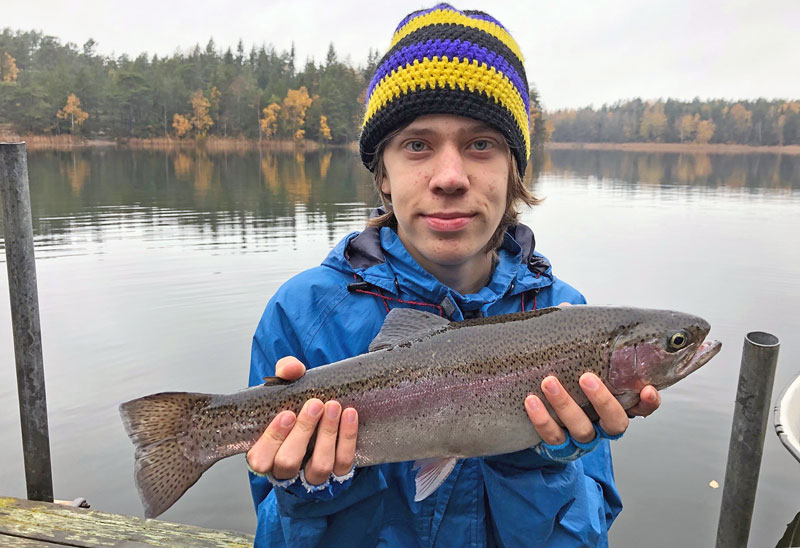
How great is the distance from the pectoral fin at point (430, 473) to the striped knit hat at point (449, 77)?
5.77ft

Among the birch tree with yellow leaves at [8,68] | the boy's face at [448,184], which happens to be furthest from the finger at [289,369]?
the birch tree with yellow leaves at [8,68]

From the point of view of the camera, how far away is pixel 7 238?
5.16m

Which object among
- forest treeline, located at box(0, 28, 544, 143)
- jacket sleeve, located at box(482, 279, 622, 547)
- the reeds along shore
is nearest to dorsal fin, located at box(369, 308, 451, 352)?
jacket sleeve, located at box(482, 279, 622, 547)

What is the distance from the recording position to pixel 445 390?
108 inches

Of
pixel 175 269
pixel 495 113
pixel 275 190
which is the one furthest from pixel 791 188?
pixel 495 113

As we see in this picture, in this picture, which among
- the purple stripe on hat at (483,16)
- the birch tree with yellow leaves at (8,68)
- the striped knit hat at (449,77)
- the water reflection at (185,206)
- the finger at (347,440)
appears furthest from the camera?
the birch tree with yellow leaves at (8,68)

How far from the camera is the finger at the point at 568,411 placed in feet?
8.34

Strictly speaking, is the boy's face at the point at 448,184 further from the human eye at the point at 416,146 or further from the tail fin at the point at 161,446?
the tail fin at the point at 161,446

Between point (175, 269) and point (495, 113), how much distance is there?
611 inches

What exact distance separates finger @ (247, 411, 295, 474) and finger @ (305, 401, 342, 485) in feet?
0.48

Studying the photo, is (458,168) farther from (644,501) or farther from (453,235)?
(644,501)

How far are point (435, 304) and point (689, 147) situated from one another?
595 ft

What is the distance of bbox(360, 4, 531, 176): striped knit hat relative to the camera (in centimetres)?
312

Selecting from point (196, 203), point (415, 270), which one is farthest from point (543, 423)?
point (196, 203)
